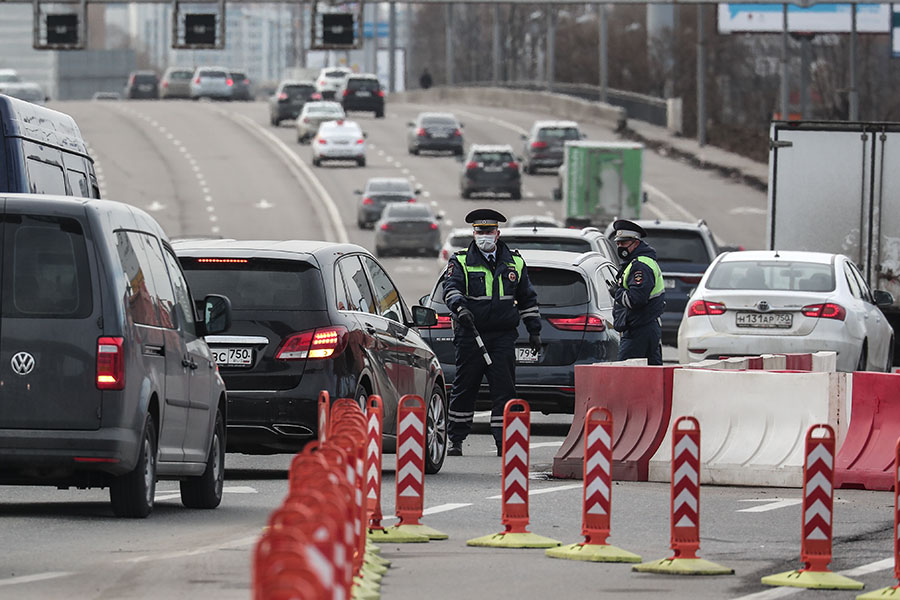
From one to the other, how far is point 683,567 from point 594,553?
0.54m

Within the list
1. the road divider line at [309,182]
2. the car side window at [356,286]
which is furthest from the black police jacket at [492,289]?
the road divider line at [309,182]

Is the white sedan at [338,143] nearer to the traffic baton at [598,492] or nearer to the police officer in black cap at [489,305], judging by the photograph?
the police officer in black cap at [489,305]

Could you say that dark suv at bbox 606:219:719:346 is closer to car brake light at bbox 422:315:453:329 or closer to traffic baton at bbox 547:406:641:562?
car brake light at bbox 422:315:453:329

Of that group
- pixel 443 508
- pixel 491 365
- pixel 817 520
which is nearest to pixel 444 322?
pixel 491 365

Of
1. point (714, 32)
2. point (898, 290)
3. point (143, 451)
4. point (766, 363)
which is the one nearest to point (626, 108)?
point (714, 32)

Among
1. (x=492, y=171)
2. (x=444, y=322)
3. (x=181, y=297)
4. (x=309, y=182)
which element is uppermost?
(x=181, y=297)

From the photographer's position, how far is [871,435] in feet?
45.6

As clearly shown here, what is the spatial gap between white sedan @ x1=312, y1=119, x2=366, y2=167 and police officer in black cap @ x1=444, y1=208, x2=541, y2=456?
2222 inches

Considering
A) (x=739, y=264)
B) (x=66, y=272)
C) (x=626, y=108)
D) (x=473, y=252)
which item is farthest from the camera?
(x=626, y=108)

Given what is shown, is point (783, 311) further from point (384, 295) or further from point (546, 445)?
point (384, 295)

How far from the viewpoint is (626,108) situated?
91.7m

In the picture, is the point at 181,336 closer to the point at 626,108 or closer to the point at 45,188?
the point at 45,188

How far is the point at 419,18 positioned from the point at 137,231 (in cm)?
17161

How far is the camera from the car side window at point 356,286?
45.2 ft
